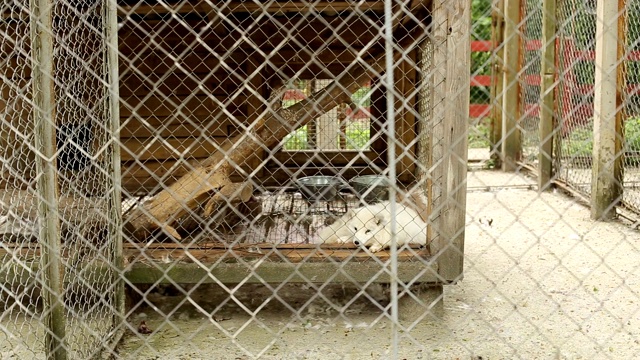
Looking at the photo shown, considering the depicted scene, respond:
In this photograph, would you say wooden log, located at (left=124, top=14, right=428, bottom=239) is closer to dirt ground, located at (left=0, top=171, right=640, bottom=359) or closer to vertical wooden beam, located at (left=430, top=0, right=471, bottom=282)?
dirt ground, located at (left=0, top=171, right=640, bottom=359)

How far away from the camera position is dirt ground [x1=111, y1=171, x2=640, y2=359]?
131 inches

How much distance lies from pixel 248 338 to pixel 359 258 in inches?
29.9

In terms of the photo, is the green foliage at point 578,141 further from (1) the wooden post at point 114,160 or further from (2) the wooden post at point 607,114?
(1) the wooden post at point 114,160

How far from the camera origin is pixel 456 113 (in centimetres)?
342

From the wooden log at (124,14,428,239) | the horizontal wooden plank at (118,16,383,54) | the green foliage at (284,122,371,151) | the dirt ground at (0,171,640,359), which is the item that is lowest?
the dirt ground at (0,171,640,359)

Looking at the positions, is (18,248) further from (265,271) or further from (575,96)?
(575,96)

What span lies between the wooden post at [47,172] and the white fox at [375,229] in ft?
5.81

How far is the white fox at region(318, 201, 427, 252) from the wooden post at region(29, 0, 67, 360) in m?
1.77

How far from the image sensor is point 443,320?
383 cm

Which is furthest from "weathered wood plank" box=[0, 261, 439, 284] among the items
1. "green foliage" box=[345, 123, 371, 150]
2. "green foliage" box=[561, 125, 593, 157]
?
"green foliage" box=[561, 125, 593, 157]

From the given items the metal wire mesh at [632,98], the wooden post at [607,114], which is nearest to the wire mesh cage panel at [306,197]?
the wooden post at [607,114]

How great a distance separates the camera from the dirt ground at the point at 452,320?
332cm

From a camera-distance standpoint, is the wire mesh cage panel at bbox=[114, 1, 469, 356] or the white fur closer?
the wire mesh cage panel at bbox=[114, 1, 469, 356]

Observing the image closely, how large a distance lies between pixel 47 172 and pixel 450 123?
198 centimetres
